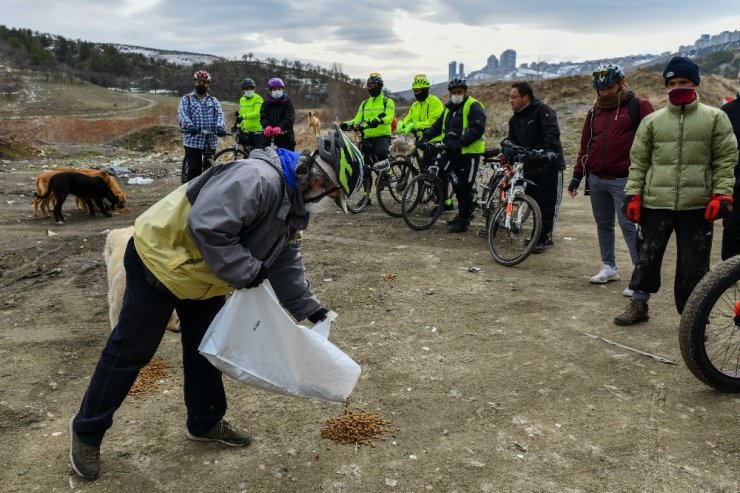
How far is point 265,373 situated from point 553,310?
10.3 ft

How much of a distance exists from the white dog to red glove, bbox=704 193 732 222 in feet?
11.8

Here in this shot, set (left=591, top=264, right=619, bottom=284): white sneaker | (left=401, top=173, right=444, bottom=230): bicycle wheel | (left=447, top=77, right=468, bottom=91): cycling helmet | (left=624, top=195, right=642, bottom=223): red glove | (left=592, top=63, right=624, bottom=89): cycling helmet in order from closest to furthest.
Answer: (left=624, top=195, right=642, bottom=223): red glove < (left=592, top=63, right=624, bottom=89): cycling helmet < (left=591, top=264, right=619, bottom=284): white sneaker < (left=447, top=77, right=468, bottom=91): cycling helmet < (left=401, top=173, right=444, bottom=230): bicycle wheel

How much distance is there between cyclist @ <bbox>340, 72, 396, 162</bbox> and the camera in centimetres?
888

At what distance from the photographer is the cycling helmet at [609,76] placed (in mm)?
5012

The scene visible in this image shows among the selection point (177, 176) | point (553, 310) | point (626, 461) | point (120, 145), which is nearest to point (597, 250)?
point (553, 310)

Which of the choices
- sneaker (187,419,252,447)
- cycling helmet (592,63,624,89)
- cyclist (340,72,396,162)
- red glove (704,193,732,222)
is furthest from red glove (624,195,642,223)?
cyclist (340,72,396,162)

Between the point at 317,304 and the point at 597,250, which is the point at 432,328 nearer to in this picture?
the point at 317,304

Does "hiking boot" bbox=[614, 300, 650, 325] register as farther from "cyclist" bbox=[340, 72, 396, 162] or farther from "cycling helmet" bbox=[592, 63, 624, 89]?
"cyclist" bbox=[340, 72, 396, 162]

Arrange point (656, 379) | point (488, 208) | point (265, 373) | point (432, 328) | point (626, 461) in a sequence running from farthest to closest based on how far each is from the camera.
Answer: point (488, 208)
point (432, 328)
point (656, 379)
point (626, 461)
point (265, 373)

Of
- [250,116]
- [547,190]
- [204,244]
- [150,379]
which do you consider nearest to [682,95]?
[547,190]

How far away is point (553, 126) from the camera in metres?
6.49

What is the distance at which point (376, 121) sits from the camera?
8.80m

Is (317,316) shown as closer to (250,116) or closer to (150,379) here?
(150,379)

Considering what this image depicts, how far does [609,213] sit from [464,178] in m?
2.50
